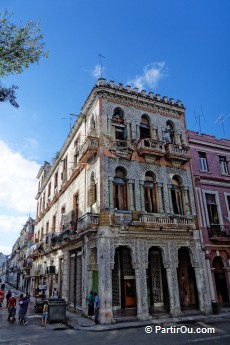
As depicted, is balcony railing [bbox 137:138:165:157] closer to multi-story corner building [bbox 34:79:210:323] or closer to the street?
multi-story corner building [bbox 34:79:210:323]

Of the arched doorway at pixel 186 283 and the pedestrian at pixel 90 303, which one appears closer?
the pedestrian at pixel 90 303

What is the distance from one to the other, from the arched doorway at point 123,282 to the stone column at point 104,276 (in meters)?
1.40

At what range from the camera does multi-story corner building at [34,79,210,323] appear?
15586 millimetres

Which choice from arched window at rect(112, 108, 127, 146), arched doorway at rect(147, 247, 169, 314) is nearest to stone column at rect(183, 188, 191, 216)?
arched doorway at rect(147, 247, 169, 314)

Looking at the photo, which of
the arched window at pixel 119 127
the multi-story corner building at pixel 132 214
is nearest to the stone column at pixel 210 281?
the multi-story corner building at pixel 132 214

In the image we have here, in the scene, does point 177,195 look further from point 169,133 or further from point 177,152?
point 169,133

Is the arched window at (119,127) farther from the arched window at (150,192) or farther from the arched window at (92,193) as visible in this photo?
the arched window at (92,193)

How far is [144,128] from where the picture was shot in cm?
2000

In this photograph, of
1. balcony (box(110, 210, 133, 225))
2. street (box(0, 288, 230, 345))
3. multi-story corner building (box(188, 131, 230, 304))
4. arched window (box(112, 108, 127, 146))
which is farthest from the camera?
arched window (box(112, 108, 127, 146))

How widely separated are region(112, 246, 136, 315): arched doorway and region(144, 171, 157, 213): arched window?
3160mm

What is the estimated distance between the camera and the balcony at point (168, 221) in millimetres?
16516

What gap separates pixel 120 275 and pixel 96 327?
3.79 meters

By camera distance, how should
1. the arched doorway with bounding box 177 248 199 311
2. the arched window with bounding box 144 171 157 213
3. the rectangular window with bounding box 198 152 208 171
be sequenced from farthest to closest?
the rectangular window with bounding box 198 152 208 171 → the arched window with bounding box 144 171 157 213 → the arched doorway with bounding box 177 248 199 311

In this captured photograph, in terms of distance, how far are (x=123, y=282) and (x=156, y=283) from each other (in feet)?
7.92
